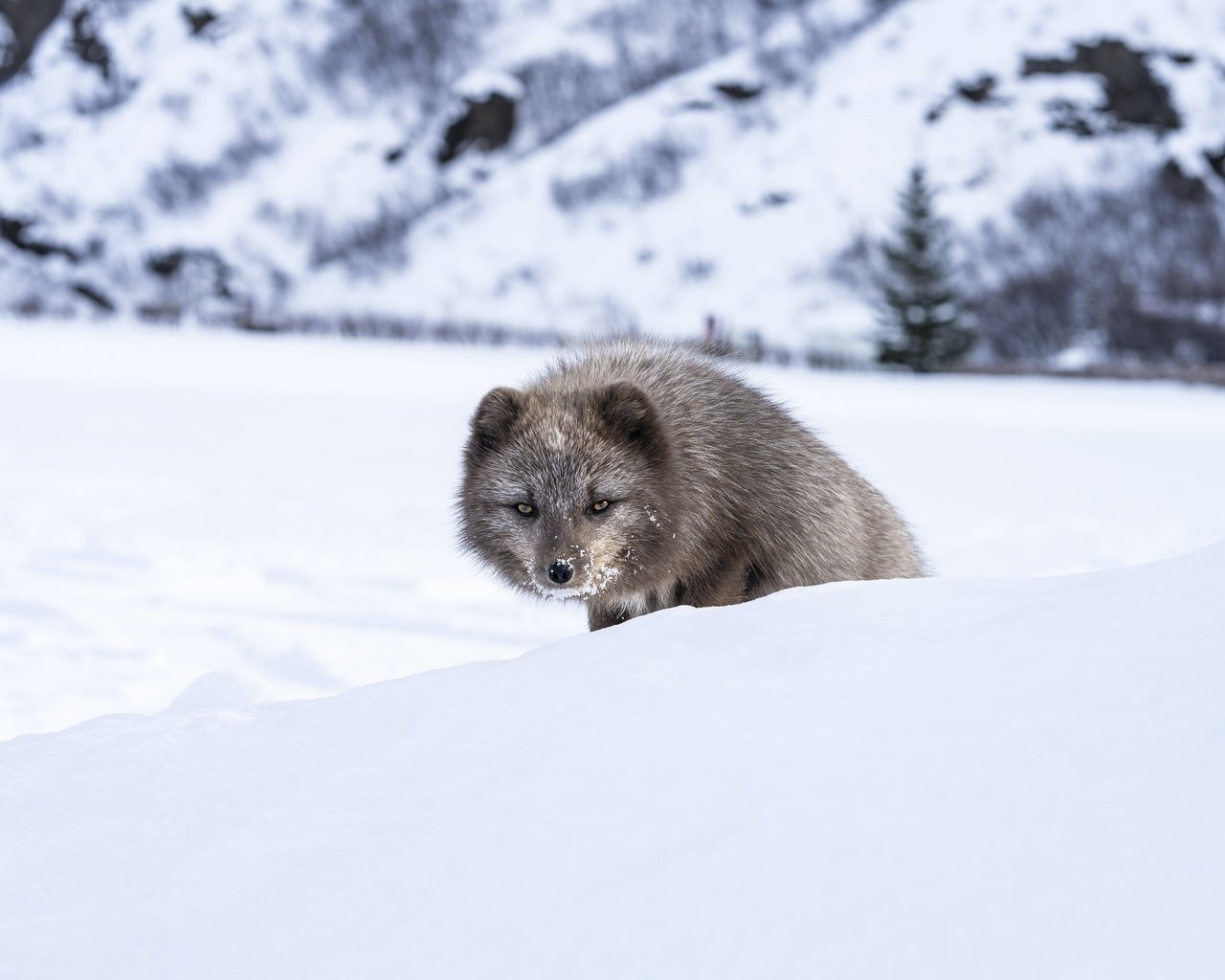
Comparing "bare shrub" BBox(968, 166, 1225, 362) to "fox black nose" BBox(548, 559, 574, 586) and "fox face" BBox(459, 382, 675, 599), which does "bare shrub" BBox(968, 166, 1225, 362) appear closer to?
"fox face" BBox(459, 382, 675, 599)

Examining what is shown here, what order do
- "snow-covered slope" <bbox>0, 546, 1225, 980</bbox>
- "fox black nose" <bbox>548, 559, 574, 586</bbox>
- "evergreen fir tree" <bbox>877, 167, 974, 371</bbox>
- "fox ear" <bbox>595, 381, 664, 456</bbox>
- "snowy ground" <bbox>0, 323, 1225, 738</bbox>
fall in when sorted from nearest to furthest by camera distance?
"snow-covered slope" <bbox>0, 546, 1225, 980</bbox>, "fox black nose" <bbox>548, 559, 574, 586</bbox>, "fox ear" <bbox>595, 381, 664, 456</bbox>, "snowy ground" <bbox>0, 323, 1225, 738</bbox>, "evergreen fir tree" <bbox>877, 167, 974, 371</bbox>

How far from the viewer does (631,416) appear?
4766 millimetres

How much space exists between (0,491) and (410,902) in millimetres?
9598

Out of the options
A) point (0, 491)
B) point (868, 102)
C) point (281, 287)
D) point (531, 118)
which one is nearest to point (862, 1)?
point (868, 102)

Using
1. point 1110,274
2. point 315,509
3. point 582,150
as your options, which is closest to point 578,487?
point 315,509

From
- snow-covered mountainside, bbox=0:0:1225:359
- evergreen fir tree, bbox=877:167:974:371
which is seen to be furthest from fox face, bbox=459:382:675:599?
snow-covered mountainside, bbox=0:0:1225:359

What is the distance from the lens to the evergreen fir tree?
33375 millimetres

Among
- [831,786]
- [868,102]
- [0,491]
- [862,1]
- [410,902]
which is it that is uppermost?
[862,1]

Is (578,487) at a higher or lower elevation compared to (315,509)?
higher

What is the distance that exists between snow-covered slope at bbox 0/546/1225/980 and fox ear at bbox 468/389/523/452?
1707mm

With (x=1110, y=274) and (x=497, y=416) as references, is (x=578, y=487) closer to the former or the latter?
(x=497, y=416)

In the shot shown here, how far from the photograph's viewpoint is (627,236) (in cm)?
5034

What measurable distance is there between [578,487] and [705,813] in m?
2.37

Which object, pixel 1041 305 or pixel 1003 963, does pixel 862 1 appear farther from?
pixel 1003 963
